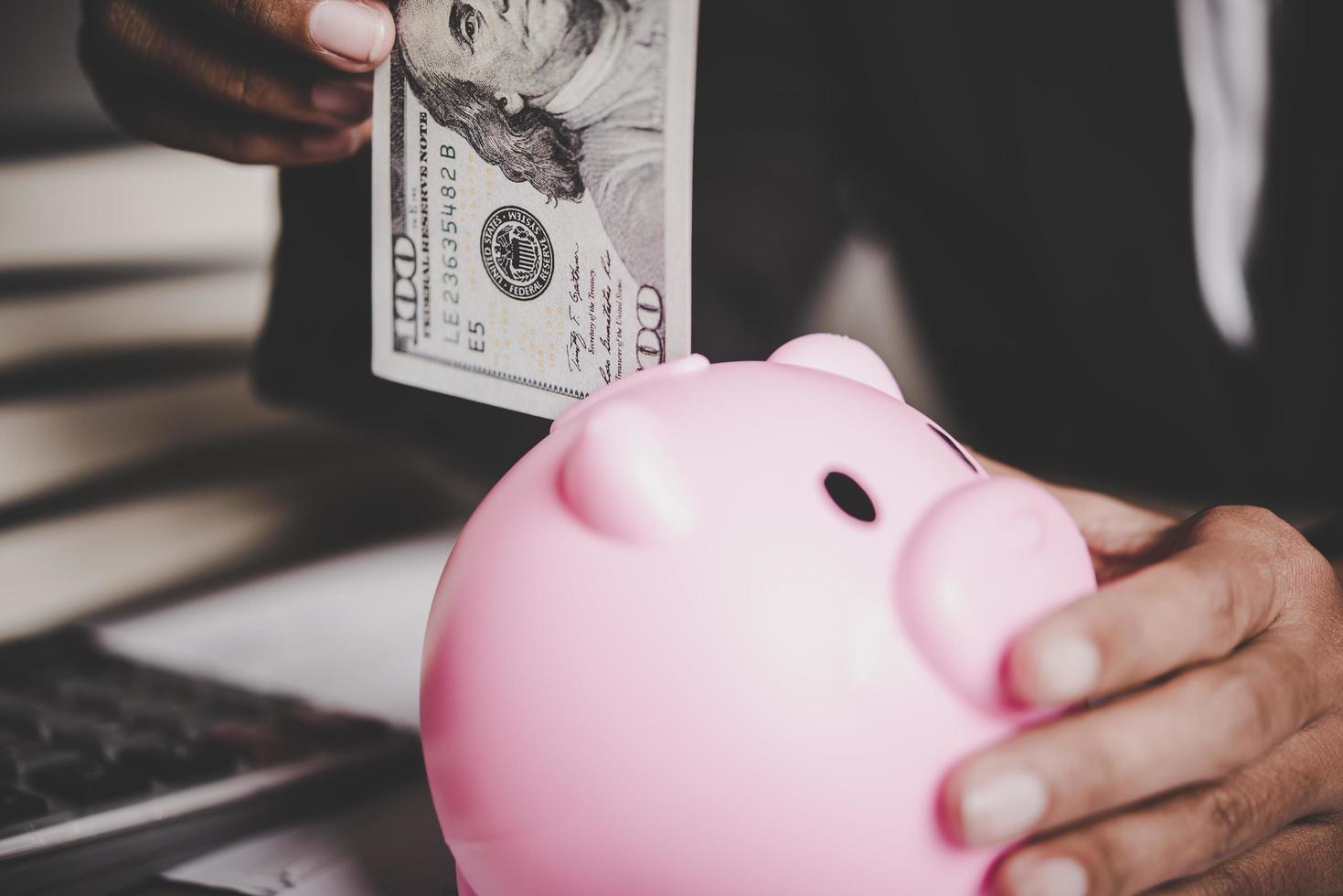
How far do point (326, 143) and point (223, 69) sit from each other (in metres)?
0.12

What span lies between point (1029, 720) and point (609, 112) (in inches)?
19.0

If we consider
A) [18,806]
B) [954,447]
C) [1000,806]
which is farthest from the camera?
[18,806]

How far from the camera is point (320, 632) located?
115cm

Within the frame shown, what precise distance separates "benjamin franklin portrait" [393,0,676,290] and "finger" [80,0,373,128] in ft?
0.59

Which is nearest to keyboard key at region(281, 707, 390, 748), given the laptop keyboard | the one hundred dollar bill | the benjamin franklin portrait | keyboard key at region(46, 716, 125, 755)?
the laptop keyboard

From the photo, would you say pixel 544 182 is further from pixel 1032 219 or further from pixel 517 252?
pixel 1032 219

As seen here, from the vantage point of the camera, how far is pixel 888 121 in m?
1.25

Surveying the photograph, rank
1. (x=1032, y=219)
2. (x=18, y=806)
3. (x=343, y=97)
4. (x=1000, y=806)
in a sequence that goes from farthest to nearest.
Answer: (x=1032, y=219) → (x=343, y=97) → (x=18, y=806) → (x=1000, y=806)

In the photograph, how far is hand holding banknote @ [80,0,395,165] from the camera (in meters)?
0.80

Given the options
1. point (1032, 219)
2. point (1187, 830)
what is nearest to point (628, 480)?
point (1187, 830)

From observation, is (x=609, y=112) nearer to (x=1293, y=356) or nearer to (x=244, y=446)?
(x=1293, y=356)

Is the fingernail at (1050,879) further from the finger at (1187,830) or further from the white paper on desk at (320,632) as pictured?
the white paper on desk at (320,632)

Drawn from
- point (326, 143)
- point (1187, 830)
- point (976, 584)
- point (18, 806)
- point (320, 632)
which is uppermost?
point (326, 143)

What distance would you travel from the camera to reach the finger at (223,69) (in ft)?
3.00
